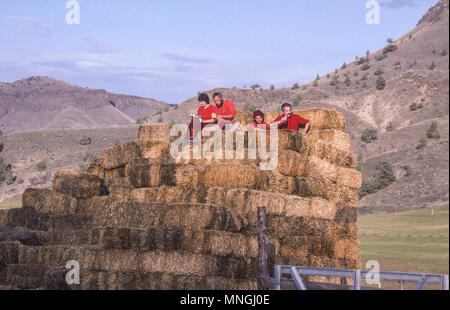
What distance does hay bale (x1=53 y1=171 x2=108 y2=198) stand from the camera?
20172 mm

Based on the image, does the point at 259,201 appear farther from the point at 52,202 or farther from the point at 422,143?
the point at 422,143

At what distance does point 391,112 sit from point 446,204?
50212mm

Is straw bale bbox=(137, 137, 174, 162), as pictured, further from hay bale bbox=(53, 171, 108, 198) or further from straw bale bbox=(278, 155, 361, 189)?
straw bale bbox=(278, 155, 361, 189)

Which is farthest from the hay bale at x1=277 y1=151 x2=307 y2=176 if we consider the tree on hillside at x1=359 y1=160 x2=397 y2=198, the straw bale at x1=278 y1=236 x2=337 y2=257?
the tree on hillside at x1=359 y1=160 x2=397 y2=198

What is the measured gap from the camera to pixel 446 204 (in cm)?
7875

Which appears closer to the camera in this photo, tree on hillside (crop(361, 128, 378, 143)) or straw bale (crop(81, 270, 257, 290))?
straw bale (crop(81, 270, 257, 290))

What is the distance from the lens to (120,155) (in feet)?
69.3

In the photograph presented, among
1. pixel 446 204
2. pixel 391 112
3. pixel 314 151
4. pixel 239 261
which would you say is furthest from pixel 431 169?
pixel 239 261

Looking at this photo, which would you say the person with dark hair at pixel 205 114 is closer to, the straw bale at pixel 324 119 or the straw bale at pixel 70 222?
the straw bale at pixel 324 119

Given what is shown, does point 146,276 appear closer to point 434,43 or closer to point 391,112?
point 391,112

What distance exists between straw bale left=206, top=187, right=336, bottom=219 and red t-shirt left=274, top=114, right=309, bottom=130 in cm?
381

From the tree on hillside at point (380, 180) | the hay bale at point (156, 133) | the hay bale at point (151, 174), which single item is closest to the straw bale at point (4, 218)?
the hay bale at point (151, 174)
